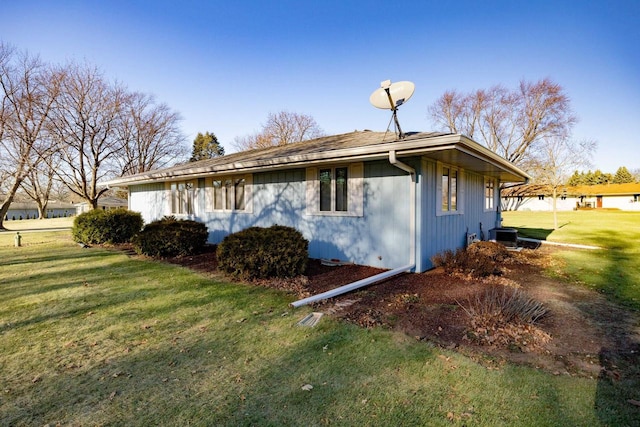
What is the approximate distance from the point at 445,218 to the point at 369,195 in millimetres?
2127

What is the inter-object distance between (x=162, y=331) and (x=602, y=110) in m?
22.5

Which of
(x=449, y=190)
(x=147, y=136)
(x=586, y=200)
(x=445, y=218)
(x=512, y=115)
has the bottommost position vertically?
(x=445, y=218)

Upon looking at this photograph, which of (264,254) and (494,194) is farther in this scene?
(494,194)

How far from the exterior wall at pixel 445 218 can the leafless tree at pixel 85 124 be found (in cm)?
1994

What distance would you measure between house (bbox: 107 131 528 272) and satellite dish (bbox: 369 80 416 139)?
2.21 ft

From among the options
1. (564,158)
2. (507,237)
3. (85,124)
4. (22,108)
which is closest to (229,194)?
(507,237)

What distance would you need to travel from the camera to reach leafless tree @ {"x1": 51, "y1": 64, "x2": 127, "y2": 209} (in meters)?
19.5

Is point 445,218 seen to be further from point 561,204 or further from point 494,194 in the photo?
point 561,204

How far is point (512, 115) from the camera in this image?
27000 mm

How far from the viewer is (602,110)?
1664 cm

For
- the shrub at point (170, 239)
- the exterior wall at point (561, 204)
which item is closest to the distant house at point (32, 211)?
the shrub at point (170, 239)

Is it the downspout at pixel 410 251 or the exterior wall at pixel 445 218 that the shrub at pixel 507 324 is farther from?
the exterior wall at pixel 445 218

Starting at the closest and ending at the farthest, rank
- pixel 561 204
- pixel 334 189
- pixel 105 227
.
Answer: pixel 334 189 → pixel 105 227 → pixel 561 204

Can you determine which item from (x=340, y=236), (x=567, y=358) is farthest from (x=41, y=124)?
(x=567, y=358)
